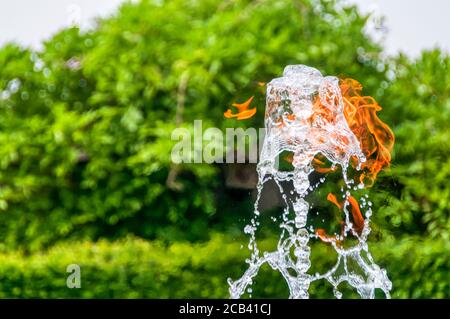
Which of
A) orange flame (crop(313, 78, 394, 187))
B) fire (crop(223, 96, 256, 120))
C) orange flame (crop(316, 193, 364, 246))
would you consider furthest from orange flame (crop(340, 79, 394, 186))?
fire (crop(223, 96, 256, 120))

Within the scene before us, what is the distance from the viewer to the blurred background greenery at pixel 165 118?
6.83 m

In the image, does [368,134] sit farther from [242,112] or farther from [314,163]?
[242,112]

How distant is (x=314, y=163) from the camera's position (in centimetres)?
702

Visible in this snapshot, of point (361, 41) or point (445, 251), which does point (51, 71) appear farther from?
point (445, 251)

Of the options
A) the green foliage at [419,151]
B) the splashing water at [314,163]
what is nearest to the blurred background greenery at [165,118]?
the green foliage at [419,151]

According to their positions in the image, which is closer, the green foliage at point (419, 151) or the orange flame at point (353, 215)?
the green foliage at point (419, 151)

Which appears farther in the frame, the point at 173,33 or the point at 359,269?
the point at 173,33

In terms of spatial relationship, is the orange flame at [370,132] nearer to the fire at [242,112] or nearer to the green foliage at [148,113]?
the green foliage at [148,113]

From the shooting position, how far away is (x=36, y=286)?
6.31 meters

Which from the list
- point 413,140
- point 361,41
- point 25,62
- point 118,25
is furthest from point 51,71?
point 413,140

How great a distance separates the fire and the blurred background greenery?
6cm

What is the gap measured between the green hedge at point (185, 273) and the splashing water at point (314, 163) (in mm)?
97

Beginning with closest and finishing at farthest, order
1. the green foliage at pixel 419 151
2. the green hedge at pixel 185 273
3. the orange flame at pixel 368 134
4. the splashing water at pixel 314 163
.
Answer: the splashing water at pixel 314 163 → the green hedge at pixel 185 273 → the green foliage at pixel 419 151 → the orange flame at pixel 368 134

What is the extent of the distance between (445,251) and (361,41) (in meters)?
2.22
